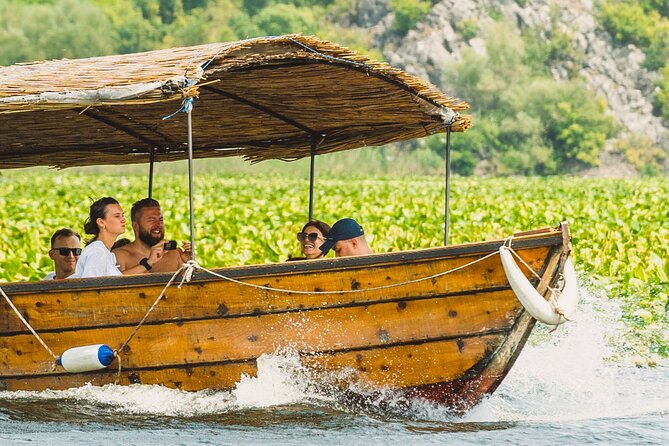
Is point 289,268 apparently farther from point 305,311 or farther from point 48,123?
point 48,123

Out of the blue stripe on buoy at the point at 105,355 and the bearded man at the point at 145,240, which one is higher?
the bearded man at the point at 145,240

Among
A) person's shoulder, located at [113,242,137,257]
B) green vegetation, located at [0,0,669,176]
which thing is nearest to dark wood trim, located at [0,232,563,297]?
person's shoulder, located at [113,242,137,257]

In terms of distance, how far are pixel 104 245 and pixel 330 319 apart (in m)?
1.86

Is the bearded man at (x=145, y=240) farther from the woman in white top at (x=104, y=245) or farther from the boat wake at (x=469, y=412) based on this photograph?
the boat wake at (x=469, y=412)

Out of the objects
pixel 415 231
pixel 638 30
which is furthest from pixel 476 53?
pixel 415 231

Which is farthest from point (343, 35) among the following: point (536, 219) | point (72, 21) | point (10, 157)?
point (10, 157)

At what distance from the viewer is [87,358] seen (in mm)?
7996

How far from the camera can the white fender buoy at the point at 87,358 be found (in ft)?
26.2

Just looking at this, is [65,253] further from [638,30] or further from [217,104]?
[638,30]

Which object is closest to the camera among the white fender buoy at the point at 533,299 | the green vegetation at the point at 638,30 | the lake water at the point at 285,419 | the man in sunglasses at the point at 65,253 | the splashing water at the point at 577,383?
the white fender buoy at the point at 533,299

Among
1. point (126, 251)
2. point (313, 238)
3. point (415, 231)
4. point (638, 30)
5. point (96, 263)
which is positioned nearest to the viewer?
point (96, 263)

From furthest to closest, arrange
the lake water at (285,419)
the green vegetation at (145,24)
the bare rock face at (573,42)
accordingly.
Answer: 1. the bare rock face at (573,42)
2. the green vegetation at (145,24)
3. the lake water at (285,419)

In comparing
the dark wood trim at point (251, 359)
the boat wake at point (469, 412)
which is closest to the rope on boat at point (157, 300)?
the dark wood trim at point (251, 359)

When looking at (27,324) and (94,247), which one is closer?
(27,324)
